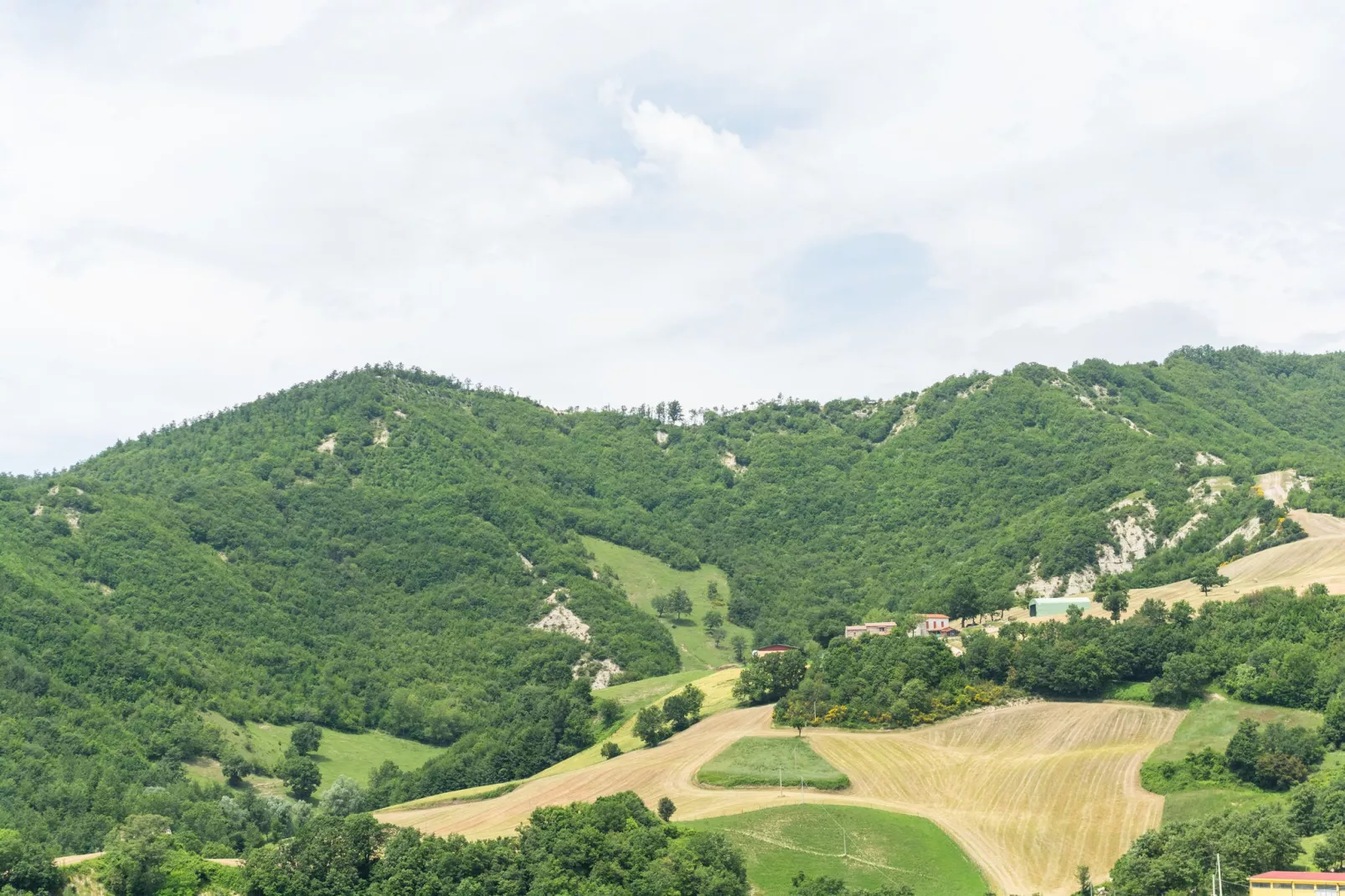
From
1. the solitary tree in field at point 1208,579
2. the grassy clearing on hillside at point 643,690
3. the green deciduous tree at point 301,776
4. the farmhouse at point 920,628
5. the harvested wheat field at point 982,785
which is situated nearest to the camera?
the harvested wheat field at point 982,785

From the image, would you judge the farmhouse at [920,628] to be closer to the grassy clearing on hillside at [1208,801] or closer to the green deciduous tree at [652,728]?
the green deciduous tree at [652,728]

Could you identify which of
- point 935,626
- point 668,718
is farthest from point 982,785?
point 935,626

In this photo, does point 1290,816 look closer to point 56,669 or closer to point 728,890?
A: point 728,890

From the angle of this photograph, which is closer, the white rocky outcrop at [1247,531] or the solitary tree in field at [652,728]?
the solitary tree in field at [652,728]

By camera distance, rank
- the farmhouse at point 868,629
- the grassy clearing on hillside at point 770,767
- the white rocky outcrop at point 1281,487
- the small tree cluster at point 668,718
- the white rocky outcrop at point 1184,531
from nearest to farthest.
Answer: the grassy clearing on hillside at point 770,767 → the small tree cluster at point 668,718 → the farmhouse at point 868,629 → the white rocky outcrop at point 1281,487 → the white rocky outcrop at point 1184,531

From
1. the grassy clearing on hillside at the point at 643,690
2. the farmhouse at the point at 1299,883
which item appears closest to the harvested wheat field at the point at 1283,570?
the grassy clearing on hillside at the point at 643,690

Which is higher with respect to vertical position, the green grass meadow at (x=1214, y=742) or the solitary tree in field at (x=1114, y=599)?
the solitary tree in field at (x=1114, y=599)

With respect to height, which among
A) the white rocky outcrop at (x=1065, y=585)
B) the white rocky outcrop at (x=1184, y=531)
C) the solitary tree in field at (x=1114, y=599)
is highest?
the white rocky outcrop at (x=1184, y=531)

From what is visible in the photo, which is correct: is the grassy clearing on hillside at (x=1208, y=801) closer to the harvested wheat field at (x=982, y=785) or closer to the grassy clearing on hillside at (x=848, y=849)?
the harvested wheat field at (x=982, y=785)
